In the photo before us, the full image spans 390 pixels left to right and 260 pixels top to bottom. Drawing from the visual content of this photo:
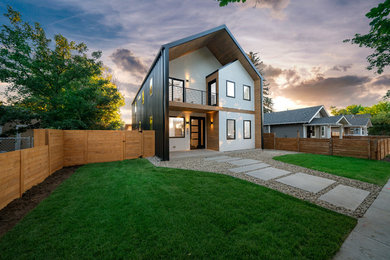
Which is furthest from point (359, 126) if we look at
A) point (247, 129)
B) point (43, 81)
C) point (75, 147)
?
point (43, 81)

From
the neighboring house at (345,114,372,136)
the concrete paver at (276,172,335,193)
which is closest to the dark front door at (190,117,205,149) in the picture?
the concrete paver at (276,172,335,193)

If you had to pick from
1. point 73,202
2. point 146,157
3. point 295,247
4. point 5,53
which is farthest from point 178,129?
point 5,53

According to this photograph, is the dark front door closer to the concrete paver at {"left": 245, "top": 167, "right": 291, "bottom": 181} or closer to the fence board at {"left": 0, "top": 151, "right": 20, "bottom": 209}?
the concrete paver at {"left": 245, "top": 167, "right": 291, "bottom": 181}

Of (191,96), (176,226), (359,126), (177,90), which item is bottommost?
(176,226)

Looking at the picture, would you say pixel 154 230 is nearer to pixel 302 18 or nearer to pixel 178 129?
pixel 178 129

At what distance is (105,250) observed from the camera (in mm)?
1660

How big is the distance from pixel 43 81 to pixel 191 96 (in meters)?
9.23

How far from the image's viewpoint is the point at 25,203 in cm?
293

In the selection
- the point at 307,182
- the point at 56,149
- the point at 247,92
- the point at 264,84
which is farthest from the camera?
the point at 264,84

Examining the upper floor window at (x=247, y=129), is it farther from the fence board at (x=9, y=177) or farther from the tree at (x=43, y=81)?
the fence board at (x=9, y=177)

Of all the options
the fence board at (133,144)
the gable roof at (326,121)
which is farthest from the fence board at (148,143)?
the gable roof at (326,121)

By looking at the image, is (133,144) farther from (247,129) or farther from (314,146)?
(314,146)

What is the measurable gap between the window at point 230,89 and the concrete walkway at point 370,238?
8777 mm

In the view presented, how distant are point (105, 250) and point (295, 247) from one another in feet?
7.62
